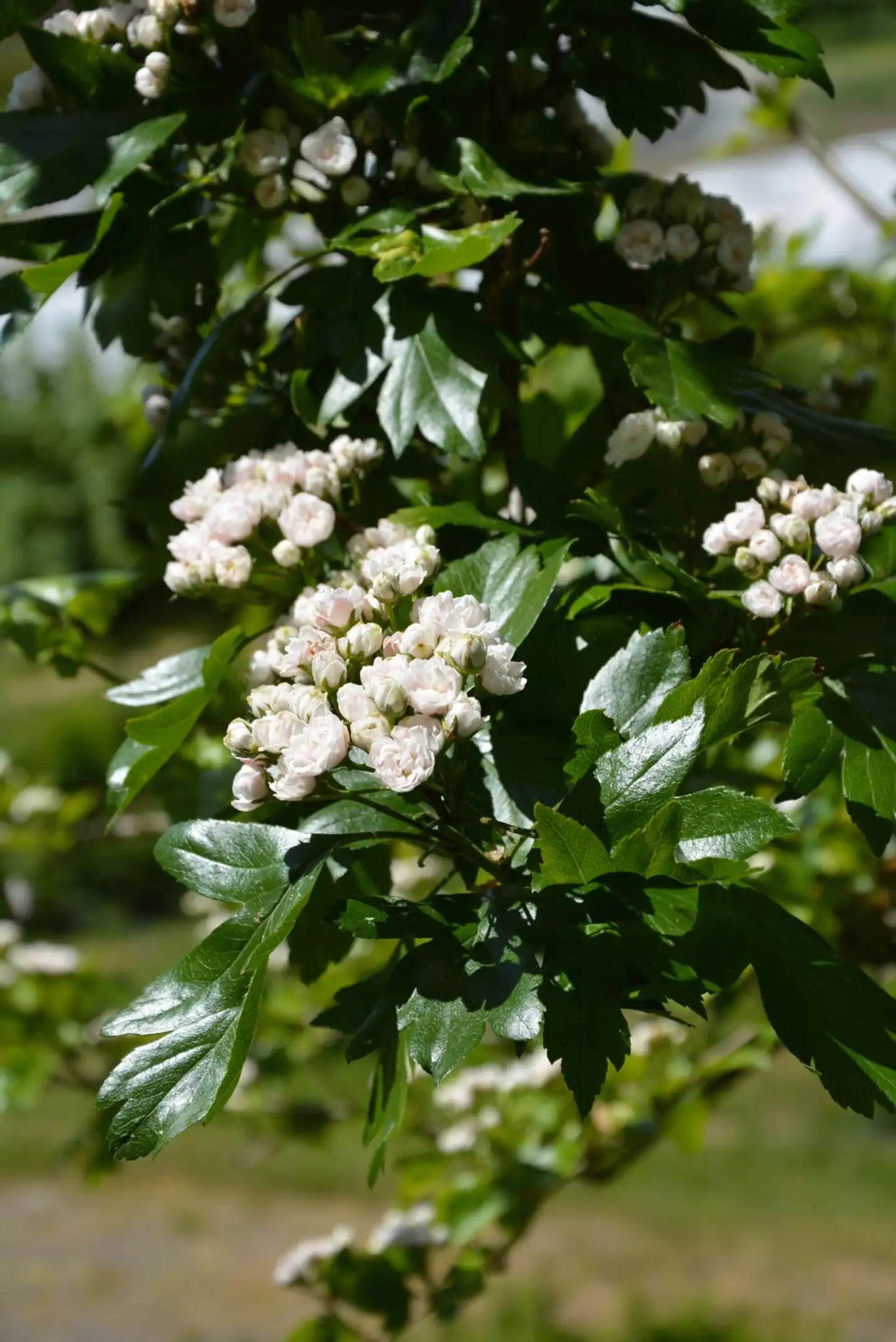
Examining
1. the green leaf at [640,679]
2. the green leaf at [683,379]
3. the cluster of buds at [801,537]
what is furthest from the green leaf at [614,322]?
the green leaf at [640,679]

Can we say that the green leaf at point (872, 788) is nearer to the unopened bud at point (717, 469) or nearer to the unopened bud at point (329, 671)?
the unopened bud at point (717, 469)

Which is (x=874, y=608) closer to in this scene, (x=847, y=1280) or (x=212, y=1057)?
(x=212, y=1057)

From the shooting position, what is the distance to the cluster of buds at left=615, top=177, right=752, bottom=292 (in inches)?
40.6

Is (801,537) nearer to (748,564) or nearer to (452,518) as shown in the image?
(748,564)

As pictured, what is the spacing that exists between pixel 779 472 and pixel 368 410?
329mm

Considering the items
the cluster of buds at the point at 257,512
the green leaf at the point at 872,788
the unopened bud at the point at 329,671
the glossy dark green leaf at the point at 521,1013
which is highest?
the unopened bud at the point at 329,671

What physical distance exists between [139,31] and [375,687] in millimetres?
548

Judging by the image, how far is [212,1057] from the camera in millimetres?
738

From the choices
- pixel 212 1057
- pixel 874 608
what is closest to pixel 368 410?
pixel 874 608

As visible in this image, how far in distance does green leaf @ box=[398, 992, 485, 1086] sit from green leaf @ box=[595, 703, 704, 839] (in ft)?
0.43

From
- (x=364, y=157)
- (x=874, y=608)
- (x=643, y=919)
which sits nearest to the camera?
(x=643, y=919)

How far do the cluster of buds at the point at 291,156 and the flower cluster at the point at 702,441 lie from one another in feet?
0.90

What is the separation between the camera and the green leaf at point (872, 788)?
2.79 feet

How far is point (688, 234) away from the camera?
1.03m
